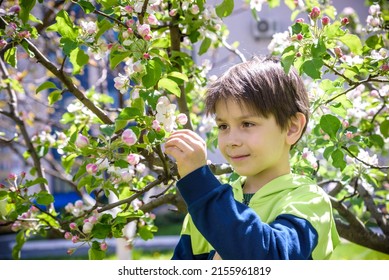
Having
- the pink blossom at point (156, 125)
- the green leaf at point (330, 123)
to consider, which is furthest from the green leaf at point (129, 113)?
the green leaf at point (330, 123)

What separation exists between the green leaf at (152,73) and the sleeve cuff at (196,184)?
0.36m

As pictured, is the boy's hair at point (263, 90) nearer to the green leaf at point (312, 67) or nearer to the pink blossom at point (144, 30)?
the green leaf at point (312, 67)

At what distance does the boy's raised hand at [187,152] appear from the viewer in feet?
2.77

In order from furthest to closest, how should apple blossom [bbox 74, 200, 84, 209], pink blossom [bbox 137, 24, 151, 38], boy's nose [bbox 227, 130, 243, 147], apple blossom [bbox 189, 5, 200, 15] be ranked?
apple blossom [bbox 74, 200, 84, 209]
apple blossom [bbox 189, 5, 200, 15]
pink blossom [bbox 137, 24, 151, 38]
boy's nose [bbox 227, 130, 243, 147]

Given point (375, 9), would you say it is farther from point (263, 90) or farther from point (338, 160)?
point (263, 90)

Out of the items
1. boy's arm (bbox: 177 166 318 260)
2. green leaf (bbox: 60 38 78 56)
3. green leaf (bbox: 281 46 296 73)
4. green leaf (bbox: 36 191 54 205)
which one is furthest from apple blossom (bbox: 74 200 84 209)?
boy's arm (bbox: 177 166 318 260)

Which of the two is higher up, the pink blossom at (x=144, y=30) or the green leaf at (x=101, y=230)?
the pink blossom at (x=144, y=30)

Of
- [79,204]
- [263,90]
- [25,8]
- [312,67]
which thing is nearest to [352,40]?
[312,67]

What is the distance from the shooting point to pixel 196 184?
0.83 m

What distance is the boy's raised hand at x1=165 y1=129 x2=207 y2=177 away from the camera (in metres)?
0.84

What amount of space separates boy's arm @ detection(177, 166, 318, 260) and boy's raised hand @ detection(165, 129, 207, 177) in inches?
0.5

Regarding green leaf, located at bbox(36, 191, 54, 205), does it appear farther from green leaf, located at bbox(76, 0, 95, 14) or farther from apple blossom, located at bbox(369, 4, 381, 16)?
apple blossom, located at bbox(369, 4, 381, 16)
